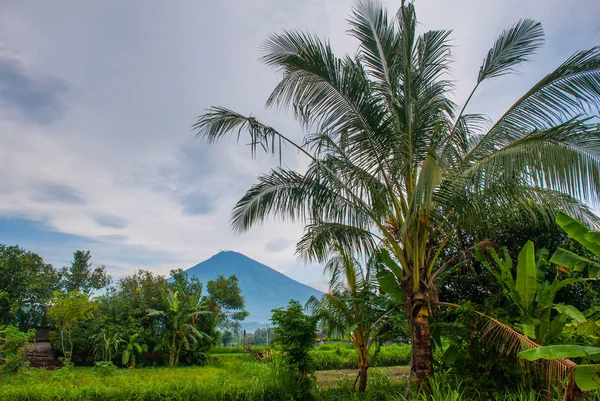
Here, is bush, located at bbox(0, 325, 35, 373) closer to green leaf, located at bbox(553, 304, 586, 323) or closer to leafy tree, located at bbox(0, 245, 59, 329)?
leafy tree, located at bbox(0, 245, 59, 329)

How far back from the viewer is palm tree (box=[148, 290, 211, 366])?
14875 millimetres

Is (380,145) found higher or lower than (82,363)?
higher

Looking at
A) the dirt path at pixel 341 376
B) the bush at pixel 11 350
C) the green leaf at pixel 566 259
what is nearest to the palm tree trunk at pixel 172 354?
the bush at pixel 11 350

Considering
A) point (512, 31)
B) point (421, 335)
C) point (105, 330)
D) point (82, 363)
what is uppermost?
point (512, 31)

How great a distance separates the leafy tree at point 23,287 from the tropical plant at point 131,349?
16.2 ft

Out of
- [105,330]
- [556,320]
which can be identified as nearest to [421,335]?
[556,320]

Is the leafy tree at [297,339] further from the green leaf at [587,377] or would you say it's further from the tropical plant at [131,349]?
the tropical plant at [131,349]

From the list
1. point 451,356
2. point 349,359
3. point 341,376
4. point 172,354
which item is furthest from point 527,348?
point 172,354

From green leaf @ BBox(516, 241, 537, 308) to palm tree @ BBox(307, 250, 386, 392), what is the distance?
262 cm

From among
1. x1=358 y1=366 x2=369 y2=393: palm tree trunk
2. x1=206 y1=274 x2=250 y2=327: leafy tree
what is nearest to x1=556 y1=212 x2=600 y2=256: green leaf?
x1=358 y1=366 x2=369 y2=393: palm tree trunk

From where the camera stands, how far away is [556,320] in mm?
4699

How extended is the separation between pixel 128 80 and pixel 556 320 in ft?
27.8

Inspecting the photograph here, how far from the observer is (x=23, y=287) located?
17.6m

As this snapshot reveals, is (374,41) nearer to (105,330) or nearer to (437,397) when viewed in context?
(437,397)
